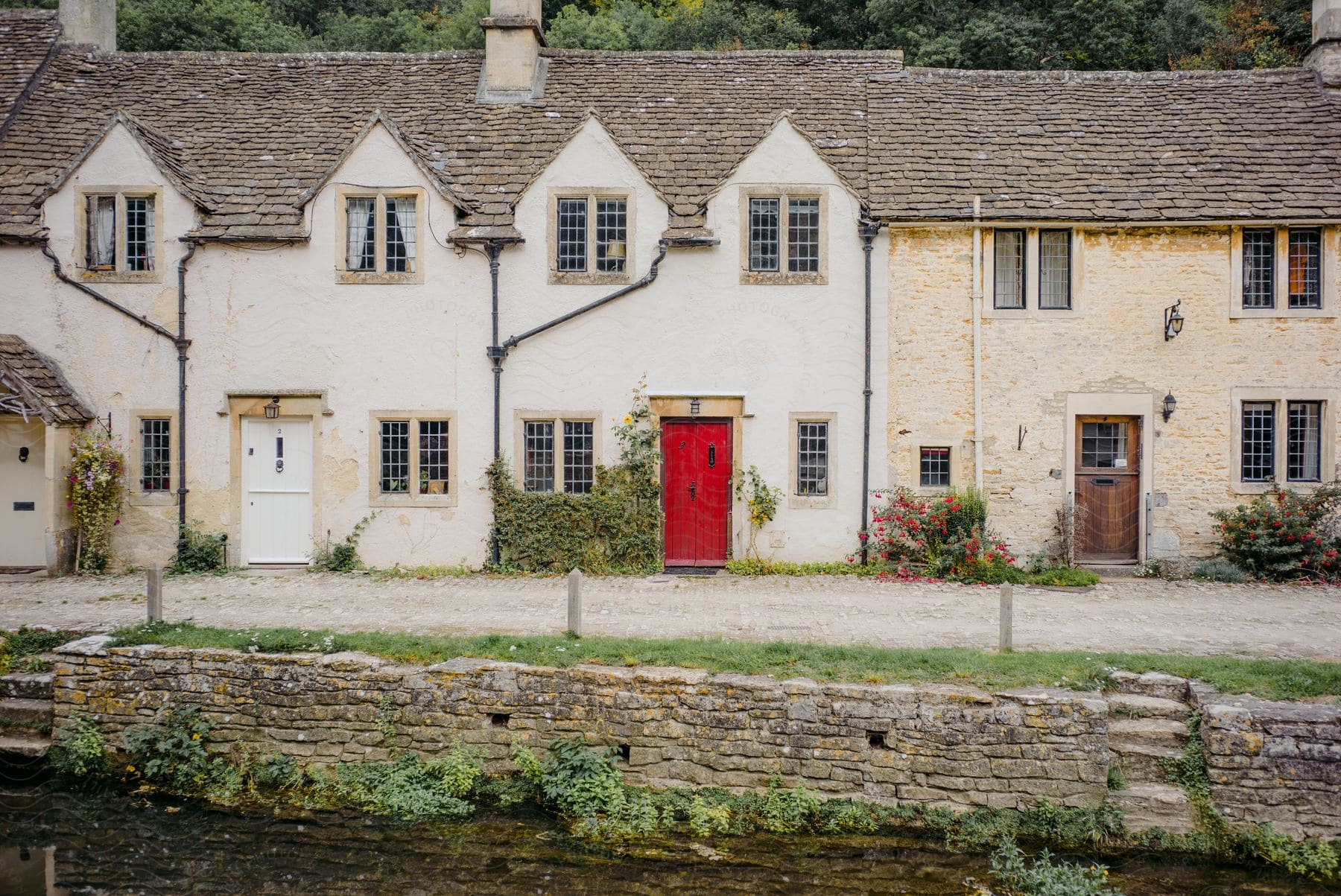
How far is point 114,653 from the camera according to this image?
33.4 ft

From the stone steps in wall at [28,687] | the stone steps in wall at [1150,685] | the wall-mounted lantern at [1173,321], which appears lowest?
the stone steps in wall at [28,687]

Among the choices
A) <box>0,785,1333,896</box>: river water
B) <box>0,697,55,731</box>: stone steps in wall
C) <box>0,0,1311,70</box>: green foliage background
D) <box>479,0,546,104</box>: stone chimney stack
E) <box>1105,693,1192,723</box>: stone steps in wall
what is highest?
<box>0,0,1311,70</box>: green foliage background

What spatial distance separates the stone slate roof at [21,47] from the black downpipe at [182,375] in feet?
17.5

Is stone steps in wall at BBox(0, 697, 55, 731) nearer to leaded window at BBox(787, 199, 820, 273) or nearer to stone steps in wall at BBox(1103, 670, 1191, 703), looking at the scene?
stone steps in wall at BBox(1103, 670, 1191, 703)

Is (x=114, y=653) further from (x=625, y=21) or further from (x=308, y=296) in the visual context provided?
(x=625, y=21)

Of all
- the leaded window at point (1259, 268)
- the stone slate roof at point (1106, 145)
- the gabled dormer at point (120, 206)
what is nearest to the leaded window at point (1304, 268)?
the leaded window at point (1259, 268)

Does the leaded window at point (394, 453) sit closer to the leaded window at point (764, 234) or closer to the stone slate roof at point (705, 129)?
the stone slate roof at point (705, 129)

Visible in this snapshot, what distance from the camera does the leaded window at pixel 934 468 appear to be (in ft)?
52.2

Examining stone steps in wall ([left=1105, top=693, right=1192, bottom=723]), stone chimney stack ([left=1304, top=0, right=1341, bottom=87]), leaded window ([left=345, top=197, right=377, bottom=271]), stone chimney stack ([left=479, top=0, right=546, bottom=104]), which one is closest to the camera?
stone steps in wall ([left=1105, top=693, right=1192, bottom=723])

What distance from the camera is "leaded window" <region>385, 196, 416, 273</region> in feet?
52.0

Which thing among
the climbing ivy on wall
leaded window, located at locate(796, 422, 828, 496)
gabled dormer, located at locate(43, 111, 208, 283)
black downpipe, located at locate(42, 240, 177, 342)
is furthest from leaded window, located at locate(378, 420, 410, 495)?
leaded window, located at locate(796, 422, 828, 496)

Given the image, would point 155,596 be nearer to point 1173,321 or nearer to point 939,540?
point 939,540

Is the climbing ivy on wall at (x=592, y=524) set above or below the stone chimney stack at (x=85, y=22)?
below

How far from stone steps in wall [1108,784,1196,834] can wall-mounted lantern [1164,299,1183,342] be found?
9.19 metres
